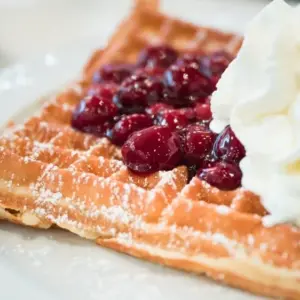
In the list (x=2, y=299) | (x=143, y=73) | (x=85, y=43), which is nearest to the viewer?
(x=2, y=299)

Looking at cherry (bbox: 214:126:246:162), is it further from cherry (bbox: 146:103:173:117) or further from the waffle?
cherry (bbox: 146:103:173:117)

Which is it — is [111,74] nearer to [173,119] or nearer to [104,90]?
[104,90]

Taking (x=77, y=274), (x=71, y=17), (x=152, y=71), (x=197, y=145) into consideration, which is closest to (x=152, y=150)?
(x=197, y=145)

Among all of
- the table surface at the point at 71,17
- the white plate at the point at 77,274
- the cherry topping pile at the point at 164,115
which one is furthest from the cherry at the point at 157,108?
the table surface at the point at 71,17

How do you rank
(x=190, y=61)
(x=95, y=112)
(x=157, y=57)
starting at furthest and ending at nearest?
A: (x=157, y=57) → (x=190, y=61) → (x=95, y=112)

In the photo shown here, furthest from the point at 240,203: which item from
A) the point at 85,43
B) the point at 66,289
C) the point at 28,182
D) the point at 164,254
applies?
the point at 85,43

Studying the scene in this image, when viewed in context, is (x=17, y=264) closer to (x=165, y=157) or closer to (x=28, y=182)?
(x=28, y=182)

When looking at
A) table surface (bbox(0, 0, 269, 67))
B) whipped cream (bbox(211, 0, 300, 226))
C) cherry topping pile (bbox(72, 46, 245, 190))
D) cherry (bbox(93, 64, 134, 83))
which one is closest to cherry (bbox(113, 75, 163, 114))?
cherry topping pile (bbox(72, 46, 245, 190))
